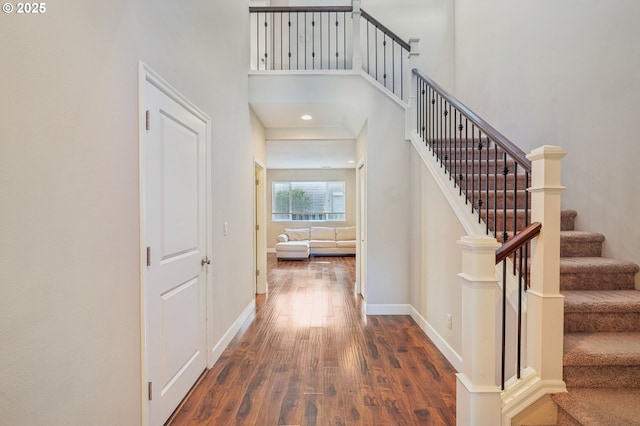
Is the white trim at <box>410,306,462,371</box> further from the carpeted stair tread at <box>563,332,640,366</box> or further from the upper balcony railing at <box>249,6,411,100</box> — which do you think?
the upper balcony railing at <box>249,6,411,100</box>

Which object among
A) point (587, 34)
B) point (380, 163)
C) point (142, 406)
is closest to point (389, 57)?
point (380, 163)

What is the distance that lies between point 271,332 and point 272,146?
14.4 ft

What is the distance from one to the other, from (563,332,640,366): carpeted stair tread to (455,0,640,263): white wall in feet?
2.48

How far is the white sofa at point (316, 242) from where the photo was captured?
8008mm

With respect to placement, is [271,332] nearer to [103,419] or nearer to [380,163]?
[103,419]

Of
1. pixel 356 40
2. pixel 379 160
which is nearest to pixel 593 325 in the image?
pixel 379 160

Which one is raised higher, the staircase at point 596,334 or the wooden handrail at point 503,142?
the wooden handrail at point 503,142

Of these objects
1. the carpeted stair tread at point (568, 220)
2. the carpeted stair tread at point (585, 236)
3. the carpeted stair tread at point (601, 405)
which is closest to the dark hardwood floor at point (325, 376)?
the carpeted stair tread at point (601, 405)

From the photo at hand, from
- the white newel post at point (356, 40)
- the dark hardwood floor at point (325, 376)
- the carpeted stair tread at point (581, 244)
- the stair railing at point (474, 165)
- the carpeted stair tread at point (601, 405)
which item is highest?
the white newel post at point (356, 40)

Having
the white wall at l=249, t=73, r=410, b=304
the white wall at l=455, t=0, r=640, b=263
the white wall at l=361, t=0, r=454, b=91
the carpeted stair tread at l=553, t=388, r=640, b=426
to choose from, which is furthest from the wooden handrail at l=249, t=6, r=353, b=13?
the carpeted stair tread at l=553, t=388, r=640, b=426

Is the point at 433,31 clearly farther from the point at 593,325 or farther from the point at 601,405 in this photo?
the point at 601,405

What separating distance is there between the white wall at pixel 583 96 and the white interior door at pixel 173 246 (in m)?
3.13

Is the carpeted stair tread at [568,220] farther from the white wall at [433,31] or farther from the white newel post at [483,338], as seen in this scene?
the white wall at [433,31]

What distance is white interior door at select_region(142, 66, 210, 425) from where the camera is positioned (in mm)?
1614
